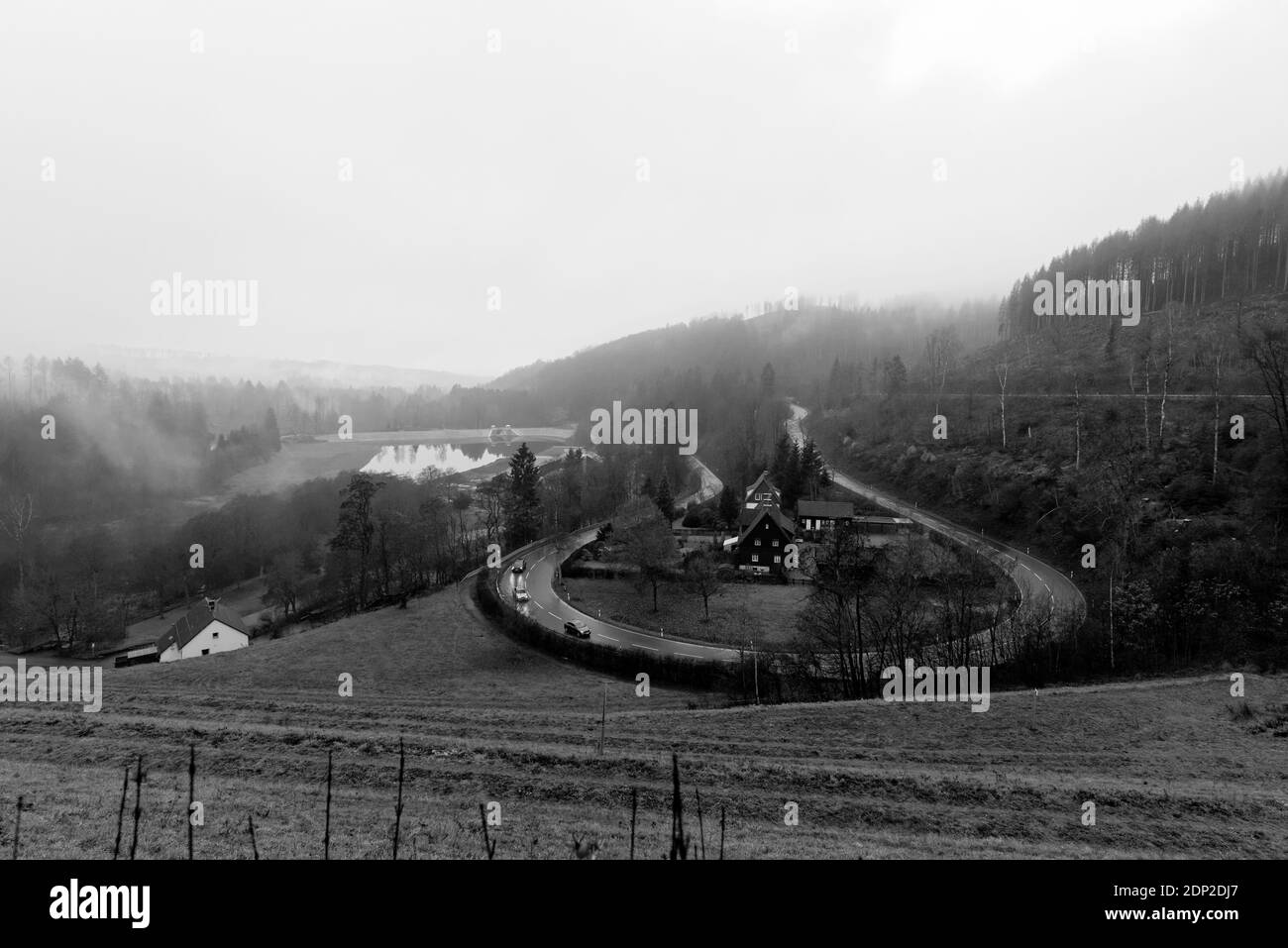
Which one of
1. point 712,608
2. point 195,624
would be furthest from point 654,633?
point 195,624

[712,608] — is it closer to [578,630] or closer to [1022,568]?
[578,630]

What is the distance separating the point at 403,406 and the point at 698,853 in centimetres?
→ 17381

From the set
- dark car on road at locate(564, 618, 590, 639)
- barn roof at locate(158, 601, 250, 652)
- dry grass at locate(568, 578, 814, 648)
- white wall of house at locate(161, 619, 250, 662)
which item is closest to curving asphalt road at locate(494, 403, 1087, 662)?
dark car on road at locate(564, 618, 590, 639)

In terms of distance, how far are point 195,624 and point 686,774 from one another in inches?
1484

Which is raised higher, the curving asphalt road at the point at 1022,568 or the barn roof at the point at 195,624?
the curving asphalt road at the point at 1022,568

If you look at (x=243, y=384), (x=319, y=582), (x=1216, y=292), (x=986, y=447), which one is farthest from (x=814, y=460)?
(x=243, y=384)

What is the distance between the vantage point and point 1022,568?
3569 cm

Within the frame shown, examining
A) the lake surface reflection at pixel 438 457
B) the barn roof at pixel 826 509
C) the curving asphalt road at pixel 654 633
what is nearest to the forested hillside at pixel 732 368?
the lake surface reflection at pixel 438 457

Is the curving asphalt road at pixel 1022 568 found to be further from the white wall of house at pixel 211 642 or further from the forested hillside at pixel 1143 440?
the white wall of house at pixel 211 642

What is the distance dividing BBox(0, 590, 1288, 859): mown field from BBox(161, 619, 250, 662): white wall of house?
19962mm

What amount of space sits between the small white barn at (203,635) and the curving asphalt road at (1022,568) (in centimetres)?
4441

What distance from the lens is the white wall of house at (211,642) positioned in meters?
34.5

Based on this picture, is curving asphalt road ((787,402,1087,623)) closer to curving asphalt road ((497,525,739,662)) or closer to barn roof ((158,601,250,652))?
curving asphalt road ((497,525,739,662))

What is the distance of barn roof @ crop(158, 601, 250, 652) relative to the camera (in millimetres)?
34844
